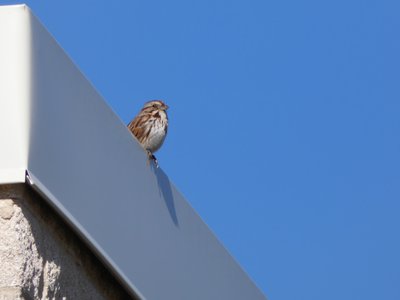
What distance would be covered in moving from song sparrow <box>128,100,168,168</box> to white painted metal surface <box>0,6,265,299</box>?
2315mm

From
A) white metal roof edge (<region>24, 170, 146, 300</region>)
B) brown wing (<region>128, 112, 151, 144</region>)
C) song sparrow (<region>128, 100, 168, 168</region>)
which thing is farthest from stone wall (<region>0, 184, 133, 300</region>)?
brown wing (<region>128, 112, 151, 144</region>)

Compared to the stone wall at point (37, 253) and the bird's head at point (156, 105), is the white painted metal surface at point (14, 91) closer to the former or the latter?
the stone wall at point (37, 253)

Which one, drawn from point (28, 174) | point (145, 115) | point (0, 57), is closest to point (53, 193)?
point (28, 174)

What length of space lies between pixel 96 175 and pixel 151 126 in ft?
13.6

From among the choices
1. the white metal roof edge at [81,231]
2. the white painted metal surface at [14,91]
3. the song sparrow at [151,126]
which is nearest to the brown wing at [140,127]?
the song sparrow at [151,126]

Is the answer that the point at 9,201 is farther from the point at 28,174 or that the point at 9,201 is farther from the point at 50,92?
the point at 50,92

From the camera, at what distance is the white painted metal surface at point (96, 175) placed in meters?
5.28

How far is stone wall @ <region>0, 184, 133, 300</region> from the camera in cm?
501

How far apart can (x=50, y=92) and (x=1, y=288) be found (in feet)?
3.25

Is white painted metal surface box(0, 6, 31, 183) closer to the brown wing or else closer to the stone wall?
the stone wall

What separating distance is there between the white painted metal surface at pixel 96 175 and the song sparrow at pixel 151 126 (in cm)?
232

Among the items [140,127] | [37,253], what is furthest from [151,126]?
[37,253]

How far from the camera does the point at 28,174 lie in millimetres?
5141

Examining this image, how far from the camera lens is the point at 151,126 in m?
10.1
